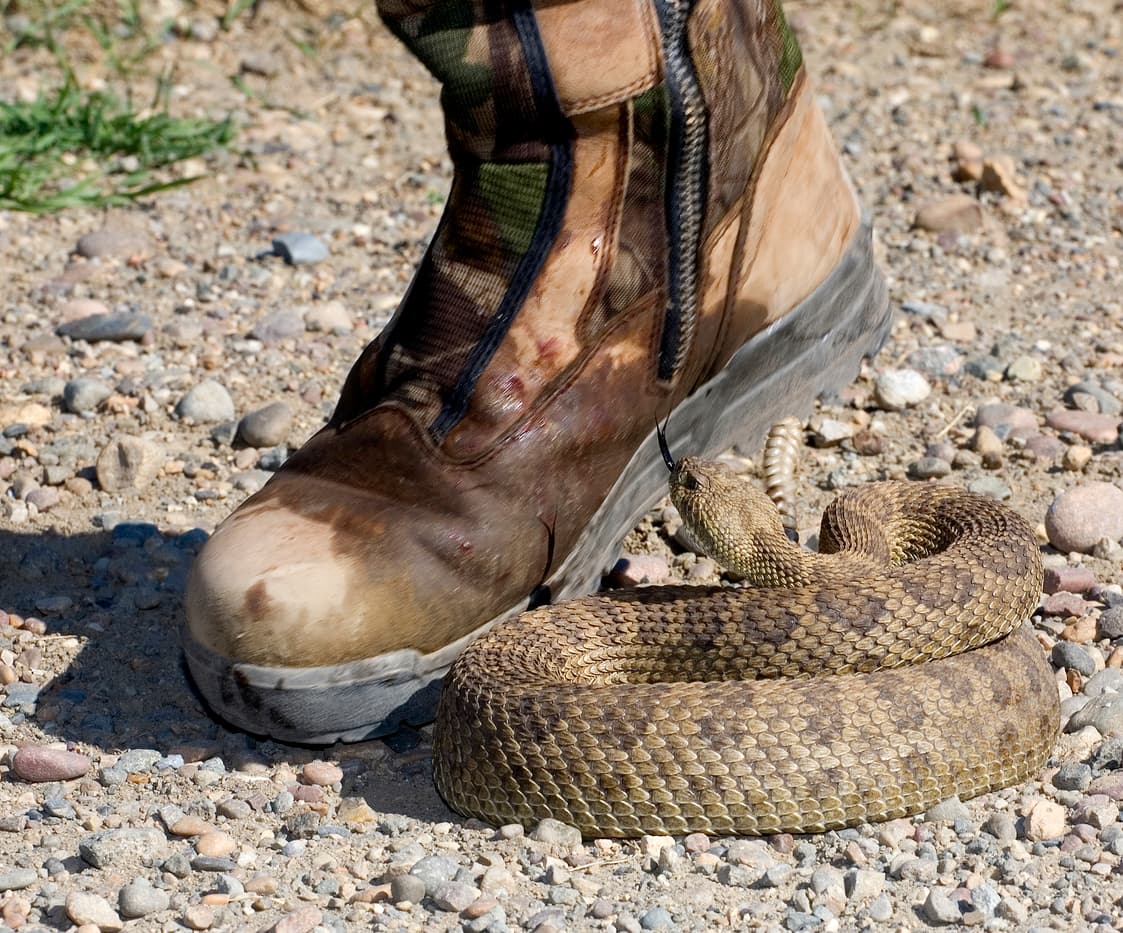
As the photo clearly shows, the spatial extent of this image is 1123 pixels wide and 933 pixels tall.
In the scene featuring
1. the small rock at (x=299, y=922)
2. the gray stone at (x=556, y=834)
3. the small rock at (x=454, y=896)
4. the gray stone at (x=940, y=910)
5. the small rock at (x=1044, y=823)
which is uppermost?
the small rock at (x=299, y=922)

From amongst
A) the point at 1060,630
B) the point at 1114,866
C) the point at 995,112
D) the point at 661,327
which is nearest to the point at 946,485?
the point at 1060,630

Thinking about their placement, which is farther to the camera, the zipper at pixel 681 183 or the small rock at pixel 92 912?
the zipper at pixel 681 183

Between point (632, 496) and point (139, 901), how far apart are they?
1559mm

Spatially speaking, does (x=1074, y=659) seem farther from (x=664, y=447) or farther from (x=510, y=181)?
(x=510, y=181)

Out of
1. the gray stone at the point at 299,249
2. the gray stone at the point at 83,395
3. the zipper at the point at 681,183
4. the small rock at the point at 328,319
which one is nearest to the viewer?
the zipper at the point at 681,183

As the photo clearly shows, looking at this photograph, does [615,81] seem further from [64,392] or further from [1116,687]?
[64,392]

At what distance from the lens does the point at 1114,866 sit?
9.59 feet

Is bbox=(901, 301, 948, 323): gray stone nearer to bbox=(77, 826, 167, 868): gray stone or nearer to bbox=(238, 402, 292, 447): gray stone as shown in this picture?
bbox=(238, 402, 292, 447): gray stone

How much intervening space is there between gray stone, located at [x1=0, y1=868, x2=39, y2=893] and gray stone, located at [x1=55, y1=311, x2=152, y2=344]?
2.67 m

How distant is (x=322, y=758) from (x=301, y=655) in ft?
0.85

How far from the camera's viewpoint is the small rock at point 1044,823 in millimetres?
3029

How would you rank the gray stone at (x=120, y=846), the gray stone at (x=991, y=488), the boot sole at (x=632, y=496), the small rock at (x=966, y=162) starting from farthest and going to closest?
1. the small rock at (x=966, y=162)
2. the gray stone at (x=991, y=488)
3. the boot sole at (x=632, y=496)
4. the gray stone at (x=120, y=846)

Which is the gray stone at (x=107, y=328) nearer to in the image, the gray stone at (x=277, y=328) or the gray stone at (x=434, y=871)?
the gray stone at (x=277, y=328)

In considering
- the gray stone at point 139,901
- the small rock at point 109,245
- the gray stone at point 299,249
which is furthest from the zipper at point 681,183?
the small rock at point 109,245
